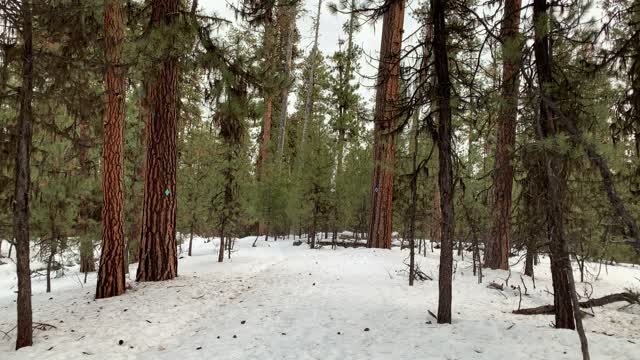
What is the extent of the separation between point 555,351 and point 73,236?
11.8 meters

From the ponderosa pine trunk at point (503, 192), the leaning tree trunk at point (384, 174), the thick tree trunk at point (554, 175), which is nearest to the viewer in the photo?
the thick tree trunk at point (554, 175)

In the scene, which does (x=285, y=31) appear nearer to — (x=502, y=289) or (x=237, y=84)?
(x=237, y=84)

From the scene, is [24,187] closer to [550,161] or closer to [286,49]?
[550,161]

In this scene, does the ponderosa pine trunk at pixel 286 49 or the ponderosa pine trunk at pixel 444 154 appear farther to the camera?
the ponderosa pine trunk at pixel 286 49

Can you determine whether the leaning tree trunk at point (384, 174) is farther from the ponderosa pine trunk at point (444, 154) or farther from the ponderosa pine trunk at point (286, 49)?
the ponderosa pine trunk at point (444, 154)

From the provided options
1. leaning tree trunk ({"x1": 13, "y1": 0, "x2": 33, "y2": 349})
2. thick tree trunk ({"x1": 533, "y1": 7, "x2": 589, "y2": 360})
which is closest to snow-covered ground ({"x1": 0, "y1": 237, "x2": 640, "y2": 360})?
leaning tree trunk ({"x1": 13, "y1": 0, "x2": 33, "y2": 349})

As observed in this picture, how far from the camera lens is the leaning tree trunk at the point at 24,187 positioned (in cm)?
526

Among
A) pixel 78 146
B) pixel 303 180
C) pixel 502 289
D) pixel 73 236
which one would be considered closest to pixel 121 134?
pixel 78 146

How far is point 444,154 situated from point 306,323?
10.9 feet

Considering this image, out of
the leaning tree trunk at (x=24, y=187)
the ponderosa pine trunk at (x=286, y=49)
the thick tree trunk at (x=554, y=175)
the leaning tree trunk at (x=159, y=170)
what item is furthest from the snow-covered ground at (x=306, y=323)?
the ponderosa pine trunk at (x=286, y=49)

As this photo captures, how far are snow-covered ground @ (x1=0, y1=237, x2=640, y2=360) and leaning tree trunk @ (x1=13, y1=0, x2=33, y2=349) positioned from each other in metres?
0.37

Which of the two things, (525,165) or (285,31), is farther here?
(285,31)

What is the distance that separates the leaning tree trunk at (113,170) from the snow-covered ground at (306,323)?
1.60 feet

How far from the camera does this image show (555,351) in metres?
4.72
